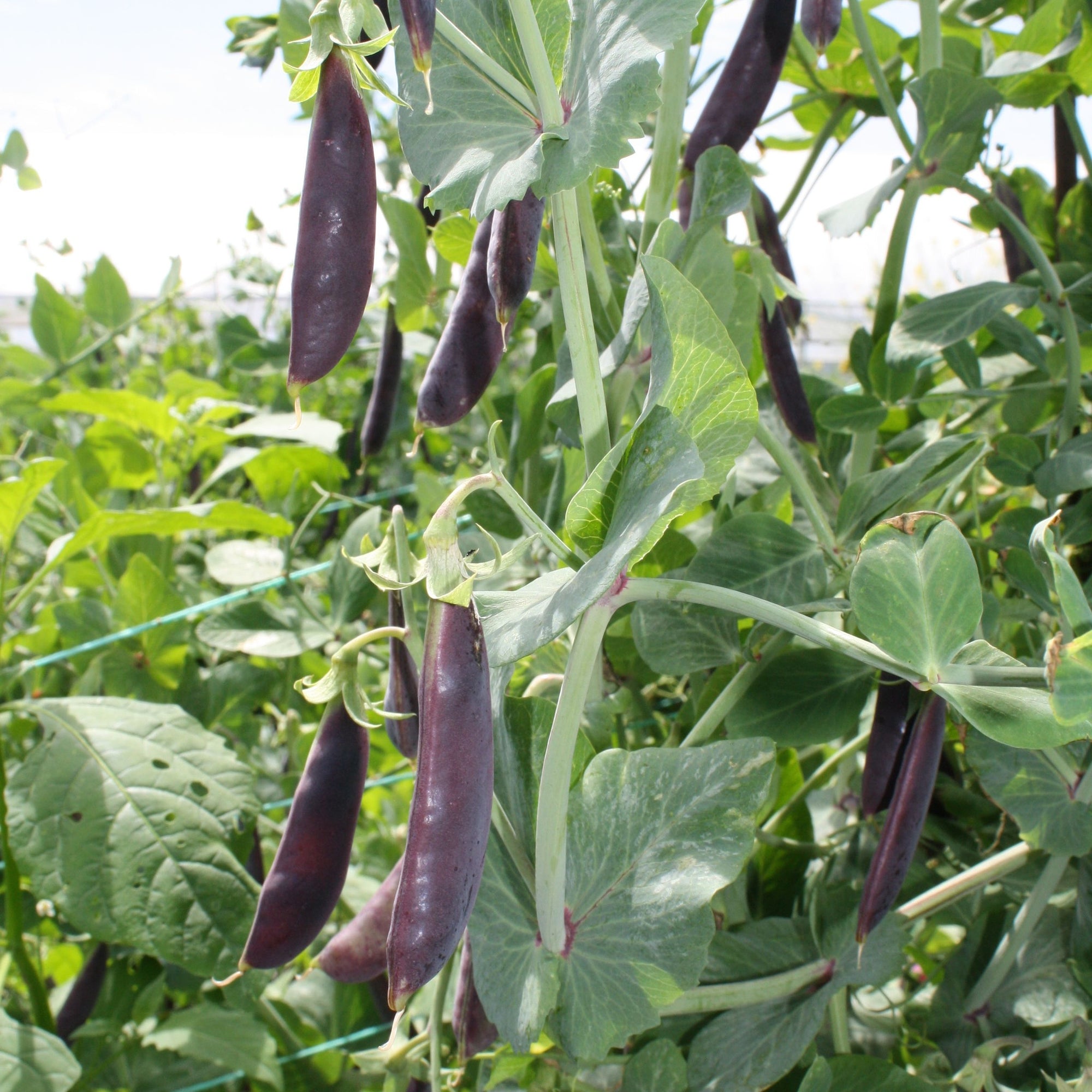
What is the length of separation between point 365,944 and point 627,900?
19 centimetres

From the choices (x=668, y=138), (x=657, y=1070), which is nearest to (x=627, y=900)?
(x=657, y=1070)

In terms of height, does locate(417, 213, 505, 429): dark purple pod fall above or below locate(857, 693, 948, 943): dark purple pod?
above

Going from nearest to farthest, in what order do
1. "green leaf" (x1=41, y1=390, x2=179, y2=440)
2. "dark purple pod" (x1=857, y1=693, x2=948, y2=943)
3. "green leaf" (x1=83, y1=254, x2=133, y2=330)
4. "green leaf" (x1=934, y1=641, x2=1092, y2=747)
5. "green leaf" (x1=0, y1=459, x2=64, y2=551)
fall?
"green leaf" (x1=934, y1=641, x2=1092, y2=747) < "dark purple pod" (x1=857, y1=693, x2=948, y2=943) < "green leaf" (x1=0, y1=459, x2=64, y2=551) < "green leaf" (x1=41, y1=390, x2=179, y2=440) < "green leaf" (x1=83, y1=254, x2=133, y2=330)

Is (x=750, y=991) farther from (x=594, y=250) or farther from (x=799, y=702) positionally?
(x=594, y=250)

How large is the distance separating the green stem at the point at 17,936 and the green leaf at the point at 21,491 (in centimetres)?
21

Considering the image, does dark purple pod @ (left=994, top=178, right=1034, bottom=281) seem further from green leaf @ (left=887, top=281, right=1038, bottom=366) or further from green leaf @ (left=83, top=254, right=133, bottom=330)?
green leaf @ (left=83, top=254, right=133, bottom=330)

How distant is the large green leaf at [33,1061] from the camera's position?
0.62 m

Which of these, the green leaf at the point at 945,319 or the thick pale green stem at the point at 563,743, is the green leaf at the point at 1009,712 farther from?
→ the green leaf at the point at 945,319

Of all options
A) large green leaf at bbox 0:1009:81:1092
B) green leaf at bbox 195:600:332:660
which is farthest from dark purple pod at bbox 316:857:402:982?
green leaf at bbox 195:600:332:660

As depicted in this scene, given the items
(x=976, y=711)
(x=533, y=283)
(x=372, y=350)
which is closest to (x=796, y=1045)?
(x=976, y=711)

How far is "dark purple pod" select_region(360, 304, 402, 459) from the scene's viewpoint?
841 mm

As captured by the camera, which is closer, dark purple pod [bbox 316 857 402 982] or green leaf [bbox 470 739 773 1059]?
green leaf [bbox 470 739 773 1059]

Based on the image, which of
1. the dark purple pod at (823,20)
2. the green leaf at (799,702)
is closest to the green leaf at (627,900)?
the green leaf at (799,702)

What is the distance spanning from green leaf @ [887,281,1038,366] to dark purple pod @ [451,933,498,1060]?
→ 0.49 metres
